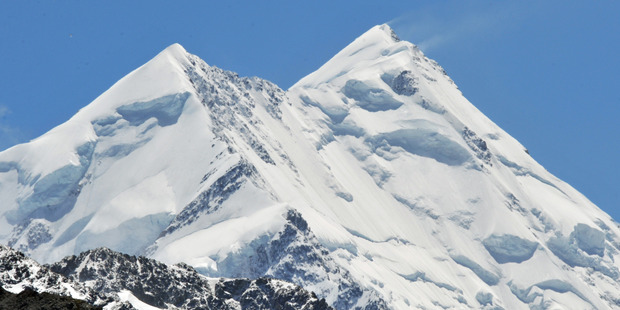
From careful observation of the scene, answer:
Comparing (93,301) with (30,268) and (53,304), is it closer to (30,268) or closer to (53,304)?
(30,268)

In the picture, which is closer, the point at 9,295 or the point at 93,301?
the point at 9,295

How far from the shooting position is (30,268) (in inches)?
6220

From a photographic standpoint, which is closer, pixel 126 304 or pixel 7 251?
pixel 7 251

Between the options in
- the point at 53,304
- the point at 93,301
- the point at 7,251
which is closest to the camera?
the point at 53,304

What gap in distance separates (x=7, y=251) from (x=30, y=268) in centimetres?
300

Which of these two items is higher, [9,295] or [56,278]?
[56,278]

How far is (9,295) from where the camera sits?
132125 mm

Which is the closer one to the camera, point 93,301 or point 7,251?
point 7,251

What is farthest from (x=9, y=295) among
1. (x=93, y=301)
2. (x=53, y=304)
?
(x=93, y=301)

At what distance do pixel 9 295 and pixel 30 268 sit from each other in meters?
26.0

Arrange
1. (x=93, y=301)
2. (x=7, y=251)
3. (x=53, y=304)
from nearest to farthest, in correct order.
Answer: (x=53, y=304) < (x=7, y=251) < (x=93, y=301)

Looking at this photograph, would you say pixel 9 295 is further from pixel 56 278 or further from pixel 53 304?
pixel 56 278

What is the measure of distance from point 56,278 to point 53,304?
33.8 m

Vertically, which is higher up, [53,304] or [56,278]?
[56,278]
